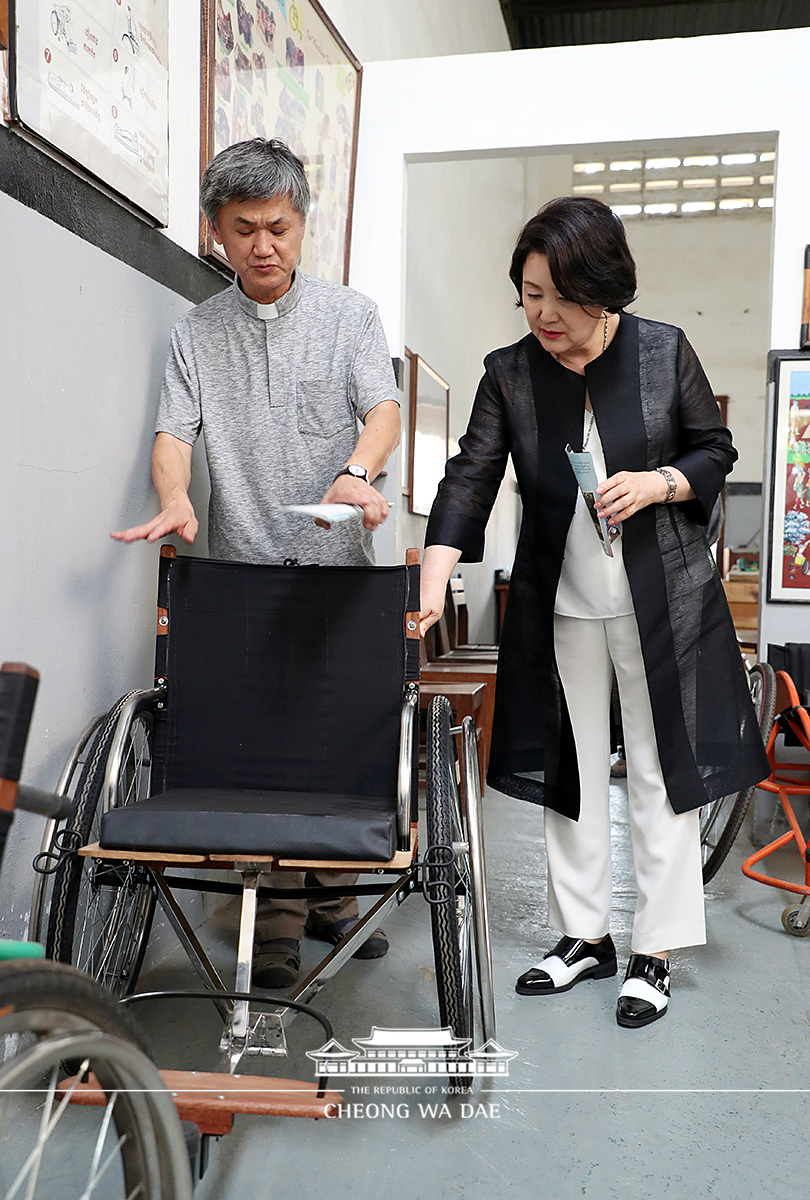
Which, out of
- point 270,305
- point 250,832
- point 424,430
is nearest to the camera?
point 250,832

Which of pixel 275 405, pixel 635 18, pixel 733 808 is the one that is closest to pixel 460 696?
pixel 733 808

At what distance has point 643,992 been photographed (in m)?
1.84

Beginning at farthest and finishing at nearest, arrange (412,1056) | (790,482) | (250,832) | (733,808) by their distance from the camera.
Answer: (790,482), (733,808), (412,1056), (250,832)

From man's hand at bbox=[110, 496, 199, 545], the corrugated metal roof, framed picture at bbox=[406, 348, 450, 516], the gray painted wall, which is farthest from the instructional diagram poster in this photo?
the corrugated metal roof

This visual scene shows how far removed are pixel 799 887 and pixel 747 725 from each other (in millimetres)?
583

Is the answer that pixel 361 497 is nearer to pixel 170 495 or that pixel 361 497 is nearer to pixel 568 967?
pixel 170 495

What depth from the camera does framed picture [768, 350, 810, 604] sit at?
10.7 feet

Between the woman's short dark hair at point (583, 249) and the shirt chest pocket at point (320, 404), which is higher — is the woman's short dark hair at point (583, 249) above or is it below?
above

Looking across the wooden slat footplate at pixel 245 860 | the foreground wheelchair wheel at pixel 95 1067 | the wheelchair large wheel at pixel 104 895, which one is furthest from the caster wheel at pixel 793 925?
the foreground wheelchair wheel at pixel 95 1067

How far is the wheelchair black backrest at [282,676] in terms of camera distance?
5.71 feet

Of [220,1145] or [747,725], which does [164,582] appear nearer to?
[220,1145]

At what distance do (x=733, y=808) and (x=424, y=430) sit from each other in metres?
3.19

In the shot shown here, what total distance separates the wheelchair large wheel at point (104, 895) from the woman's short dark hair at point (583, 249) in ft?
3.29

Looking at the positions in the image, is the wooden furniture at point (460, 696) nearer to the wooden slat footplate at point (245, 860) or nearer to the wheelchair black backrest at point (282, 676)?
the wheelchair black backrest at point (282, 676)
